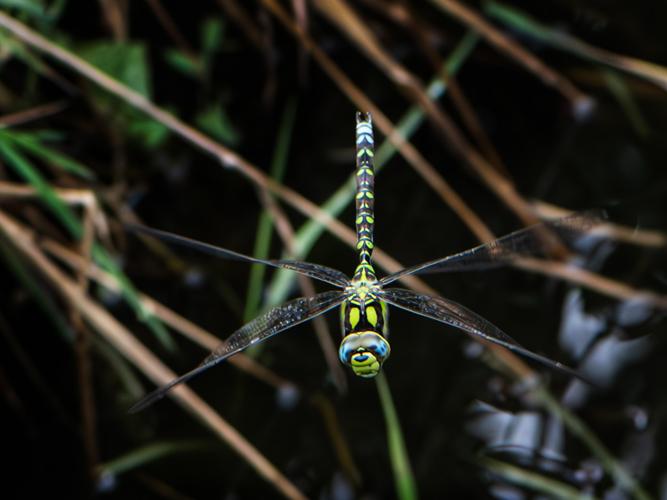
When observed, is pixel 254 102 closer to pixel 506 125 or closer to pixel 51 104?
pixel 51 104

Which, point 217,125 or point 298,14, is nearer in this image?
point 298,14

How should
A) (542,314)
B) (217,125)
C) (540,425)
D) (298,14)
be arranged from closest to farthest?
(540,425), (542,314), (298,14), (217,125)

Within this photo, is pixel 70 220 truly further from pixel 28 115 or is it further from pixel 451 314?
pixel 451 314

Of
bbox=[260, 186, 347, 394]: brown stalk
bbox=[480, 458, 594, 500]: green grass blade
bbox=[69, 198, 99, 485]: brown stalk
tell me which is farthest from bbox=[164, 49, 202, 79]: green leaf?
bbox=[480, 458, 594, 500]: green grass blade

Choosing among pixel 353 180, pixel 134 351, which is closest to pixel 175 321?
pixel 134 351

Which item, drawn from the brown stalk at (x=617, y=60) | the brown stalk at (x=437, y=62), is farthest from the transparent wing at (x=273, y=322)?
the brown stalk at (x=617, y=60)

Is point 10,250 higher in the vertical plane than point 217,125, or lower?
lower

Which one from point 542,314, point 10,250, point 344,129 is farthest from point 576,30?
point 10,250
